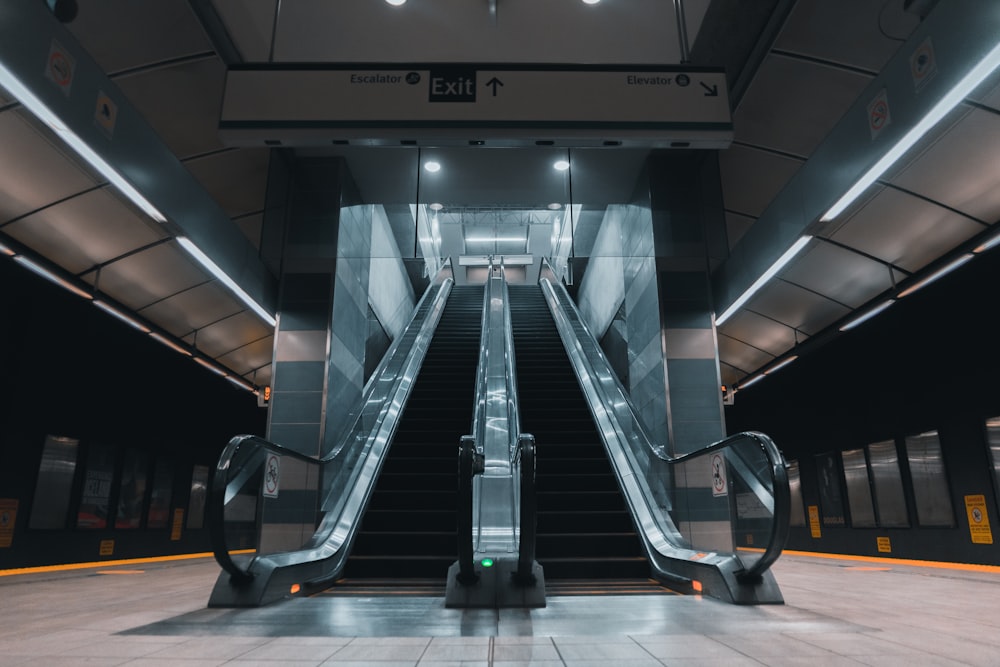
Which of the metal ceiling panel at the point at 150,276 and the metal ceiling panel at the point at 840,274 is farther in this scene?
the metal ceiling panel at the point at 840,274

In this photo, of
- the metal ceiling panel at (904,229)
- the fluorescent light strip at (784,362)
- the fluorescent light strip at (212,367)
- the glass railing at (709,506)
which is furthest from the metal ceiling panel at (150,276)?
the fluorescent light strip at (784,362)

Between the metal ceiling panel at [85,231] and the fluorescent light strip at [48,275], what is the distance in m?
0.19

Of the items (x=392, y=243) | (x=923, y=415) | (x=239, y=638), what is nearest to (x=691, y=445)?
(x=923, y=415)

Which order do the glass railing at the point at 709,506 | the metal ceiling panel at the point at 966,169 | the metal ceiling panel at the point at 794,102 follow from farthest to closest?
the metal ceiling panel at the point at 794,102
the metal ceiling panel at the point at 966,169
the glass railing at the point at 709,506

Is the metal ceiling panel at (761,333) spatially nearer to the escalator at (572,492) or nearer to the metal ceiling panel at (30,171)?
the escalator at (572,492)

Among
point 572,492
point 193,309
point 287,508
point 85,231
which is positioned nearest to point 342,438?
point 287,508

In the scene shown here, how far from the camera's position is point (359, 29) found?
6453mm

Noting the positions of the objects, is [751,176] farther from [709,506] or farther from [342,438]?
[342,438]

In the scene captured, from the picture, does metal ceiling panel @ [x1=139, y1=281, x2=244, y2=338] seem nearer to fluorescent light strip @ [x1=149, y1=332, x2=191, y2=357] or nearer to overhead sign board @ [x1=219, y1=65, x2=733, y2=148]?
fluorescent light strip @ [x1=149, y1=332, x2=191, y2=357]

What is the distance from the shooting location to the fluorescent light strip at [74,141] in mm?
3550

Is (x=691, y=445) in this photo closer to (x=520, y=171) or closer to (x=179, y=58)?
(x=520, y=171)

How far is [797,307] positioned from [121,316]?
8392 millimetres

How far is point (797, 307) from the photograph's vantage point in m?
8.37

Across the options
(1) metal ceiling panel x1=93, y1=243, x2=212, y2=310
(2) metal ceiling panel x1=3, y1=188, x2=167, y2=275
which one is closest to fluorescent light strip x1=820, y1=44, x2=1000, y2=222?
(2) metal ceiling panel x1=3, y1=188, x2=167, y2=275
